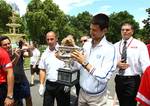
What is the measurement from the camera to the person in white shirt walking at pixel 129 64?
24.9 ft

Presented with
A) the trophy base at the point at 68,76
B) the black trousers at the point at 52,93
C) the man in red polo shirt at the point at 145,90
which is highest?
the man in red polo shirt at the point at 145,90

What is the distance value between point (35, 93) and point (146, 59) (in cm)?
659

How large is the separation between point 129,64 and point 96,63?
2818mm

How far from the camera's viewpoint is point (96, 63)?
16.3ft

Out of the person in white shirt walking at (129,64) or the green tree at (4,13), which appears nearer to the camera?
the person in white shirt walking at (129,64)

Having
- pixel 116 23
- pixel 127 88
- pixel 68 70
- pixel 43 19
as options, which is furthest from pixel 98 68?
pixel 116 23

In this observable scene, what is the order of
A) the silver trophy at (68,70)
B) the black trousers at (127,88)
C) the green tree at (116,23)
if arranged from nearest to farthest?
the silver trophy at (68,70) → the black trousers at (127,88) → the green tree at (116,23)

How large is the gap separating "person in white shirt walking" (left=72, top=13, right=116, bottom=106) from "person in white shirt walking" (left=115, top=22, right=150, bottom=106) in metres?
2.55

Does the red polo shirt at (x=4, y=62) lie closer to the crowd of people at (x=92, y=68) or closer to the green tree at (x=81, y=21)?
the crowd of people at (x=92, y=68)

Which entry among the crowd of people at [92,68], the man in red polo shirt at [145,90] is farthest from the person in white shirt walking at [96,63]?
the man in red polo shirt at [145,90]

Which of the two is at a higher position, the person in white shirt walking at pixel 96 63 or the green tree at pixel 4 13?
the green tree at pixel 4 13

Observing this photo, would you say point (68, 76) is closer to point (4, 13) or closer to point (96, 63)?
point (96, 63)

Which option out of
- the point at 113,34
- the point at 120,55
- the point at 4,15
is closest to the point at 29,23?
the point at 4,15

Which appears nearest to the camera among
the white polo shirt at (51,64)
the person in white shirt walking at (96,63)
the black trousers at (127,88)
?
the person in white shirt walking at (96,63)
